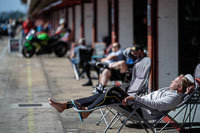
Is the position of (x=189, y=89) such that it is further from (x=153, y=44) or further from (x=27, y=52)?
(x=27, y=52)

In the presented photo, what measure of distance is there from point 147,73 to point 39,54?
1466 cm

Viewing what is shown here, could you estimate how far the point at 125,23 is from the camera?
1523 centimetres

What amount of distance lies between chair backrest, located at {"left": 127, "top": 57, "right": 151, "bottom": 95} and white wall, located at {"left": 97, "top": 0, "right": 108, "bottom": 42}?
39.6 ft

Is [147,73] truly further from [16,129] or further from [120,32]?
[120,32]

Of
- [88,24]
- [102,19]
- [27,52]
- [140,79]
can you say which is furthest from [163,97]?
[88,24]

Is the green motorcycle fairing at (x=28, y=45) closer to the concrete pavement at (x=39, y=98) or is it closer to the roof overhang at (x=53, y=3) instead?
the concrete pavement at (x=39, y=98)

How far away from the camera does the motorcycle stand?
21547 mm

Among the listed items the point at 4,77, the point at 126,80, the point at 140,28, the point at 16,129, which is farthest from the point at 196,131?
the point at 140,28

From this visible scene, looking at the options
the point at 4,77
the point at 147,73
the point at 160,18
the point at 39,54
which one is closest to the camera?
the point at 147,73

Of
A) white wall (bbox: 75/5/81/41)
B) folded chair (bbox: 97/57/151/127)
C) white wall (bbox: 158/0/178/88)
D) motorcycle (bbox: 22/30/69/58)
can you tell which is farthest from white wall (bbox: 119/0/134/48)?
white wall (bbox: 75/5/81/41)

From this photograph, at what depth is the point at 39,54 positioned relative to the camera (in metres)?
22.5

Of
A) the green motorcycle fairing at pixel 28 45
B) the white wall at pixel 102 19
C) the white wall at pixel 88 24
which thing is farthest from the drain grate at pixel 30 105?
the white wall at pixel 88 24

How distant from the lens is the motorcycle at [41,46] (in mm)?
21547

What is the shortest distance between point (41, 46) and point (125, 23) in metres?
7.46
